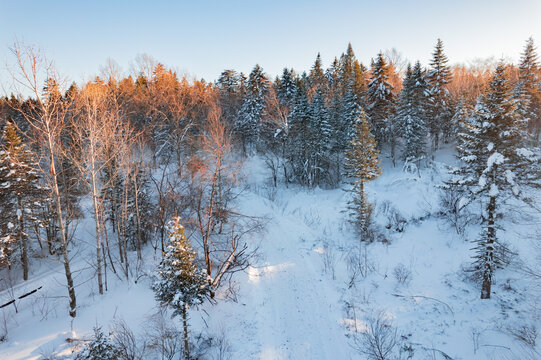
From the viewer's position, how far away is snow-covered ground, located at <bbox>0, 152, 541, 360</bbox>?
9422mm

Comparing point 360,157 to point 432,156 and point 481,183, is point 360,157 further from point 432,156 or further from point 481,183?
point 432,156

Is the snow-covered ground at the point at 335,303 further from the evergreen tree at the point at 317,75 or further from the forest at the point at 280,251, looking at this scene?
the evergreen tree at the point at 317,75

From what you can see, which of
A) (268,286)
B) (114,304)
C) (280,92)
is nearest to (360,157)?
(268,286)

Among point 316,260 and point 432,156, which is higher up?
point 432,156

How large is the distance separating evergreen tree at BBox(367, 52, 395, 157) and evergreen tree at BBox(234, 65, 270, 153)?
15675 millimetres

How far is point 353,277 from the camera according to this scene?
13664 mm

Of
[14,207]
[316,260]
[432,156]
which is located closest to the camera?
[316,260]

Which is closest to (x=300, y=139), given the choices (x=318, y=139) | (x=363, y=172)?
(x=318, y=139)

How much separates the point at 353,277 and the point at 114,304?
494 inches

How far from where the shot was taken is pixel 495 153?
10383 mm

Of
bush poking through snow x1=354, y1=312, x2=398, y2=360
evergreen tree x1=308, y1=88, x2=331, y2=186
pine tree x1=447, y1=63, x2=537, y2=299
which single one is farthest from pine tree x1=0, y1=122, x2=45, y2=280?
pine tree x1=447, y1=63, x2=537, y2=299

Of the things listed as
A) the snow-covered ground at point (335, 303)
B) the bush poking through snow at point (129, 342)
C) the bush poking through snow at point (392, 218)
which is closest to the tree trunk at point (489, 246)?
the snow-covered ground at point (335, 303)

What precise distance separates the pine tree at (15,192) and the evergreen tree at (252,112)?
25.0 meters

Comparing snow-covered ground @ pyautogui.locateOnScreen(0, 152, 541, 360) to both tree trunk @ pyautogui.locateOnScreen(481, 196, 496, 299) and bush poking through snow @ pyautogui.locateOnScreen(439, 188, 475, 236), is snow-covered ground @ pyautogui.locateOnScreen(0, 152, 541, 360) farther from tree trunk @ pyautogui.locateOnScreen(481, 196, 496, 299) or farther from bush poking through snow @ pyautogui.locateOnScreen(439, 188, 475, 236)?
tree trunk @ pyautogui.locateOnScreen(481, 196, 496, 299)
